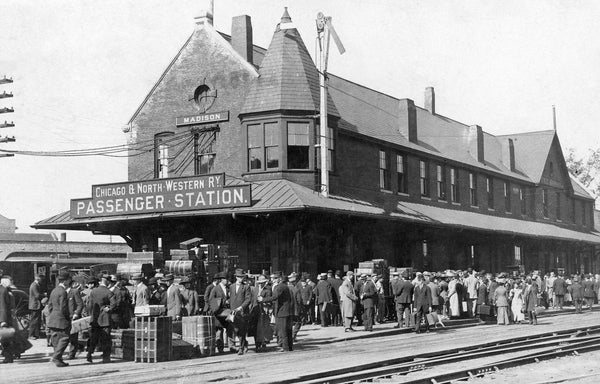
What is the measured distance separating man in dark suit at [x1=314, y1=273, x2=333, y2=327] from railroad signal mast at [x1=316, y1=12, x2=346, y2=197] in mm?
3896

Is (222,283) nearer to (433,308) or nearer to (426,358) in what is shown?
(426,358)

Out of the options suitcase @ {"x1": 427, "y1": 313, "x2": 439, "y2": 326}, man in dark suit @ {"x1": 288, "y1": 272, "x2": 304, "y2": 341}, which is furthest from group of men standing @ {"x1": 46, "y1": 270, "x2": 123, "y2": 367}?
suitcase @ {"x1": 427, "y1": 313, "x2": 439, "y2": 326}

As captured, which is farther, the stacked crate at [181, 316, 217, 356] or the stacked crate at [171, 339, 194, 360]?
the stacked crate at [181, 316, 217, 356]

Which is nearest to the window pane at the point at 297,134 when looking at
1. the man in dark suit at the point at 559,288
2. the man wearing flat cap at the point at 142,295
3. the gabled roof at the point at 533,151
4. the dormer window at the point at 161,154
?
the dormer window at the point at 161,154

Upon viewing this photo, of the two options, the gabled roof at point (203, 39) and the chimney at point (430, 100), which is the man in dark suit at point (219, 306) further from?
the chimney at point (430, 100)

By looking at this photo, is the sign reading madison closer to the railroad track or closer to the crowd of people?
the crowd of people

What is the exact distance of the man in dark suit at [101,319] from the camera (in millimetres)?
16109

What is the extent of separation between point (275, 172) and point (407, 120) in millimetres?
11254

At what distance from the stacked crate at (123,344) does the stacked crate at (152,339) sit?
0.43 m

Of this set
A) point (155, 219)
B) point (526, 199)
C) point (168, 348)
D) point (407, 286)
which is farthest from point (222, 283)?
point (526, 199)

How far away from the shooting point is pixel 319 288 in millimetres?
23453

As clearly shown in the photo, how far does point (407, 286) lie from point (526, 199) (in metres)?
27.2

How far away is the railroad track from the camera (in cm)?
1261

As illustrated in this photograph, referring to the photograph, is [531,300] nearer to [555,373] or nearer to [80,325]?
[555,373]
